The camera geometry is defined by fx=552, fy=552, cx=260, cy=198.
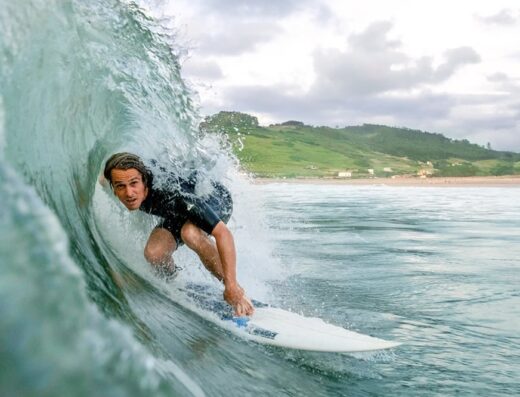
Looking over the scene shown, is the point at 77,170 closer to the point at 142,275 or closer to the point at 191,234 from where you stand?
the point at 142,275

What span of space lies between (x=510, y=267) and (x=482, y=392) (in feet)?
17.3

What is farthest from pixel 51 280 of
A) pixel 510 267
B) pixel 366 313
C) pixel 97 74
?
pixel 510 267

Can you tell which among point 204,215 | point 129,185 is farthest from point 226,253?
point 129,185

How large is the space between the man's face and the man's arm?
0.68 meters

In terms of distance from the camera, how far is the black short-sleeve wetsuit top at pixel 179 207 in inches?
180

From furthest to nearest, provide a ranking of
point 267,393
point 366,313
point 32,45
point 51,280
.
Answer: point 366,313, point 32,45, point 267,393, point 51,280

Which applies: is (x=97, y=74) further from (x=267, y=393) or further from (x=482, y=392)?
(x=482, y=392)

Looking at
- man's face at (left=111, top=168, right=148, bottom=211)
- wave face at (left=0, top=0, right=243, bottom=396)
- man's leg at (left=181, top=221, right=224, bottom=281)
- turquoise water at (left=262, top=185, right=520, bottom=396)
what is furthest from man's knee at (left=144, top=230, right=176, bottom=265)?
turquoise water at (left=262, top=185, right=520, bottom=396)

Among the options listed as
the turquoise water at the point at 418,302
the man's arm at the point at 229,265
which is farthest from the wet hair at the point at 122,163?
the turquoise water at the point at 418,302

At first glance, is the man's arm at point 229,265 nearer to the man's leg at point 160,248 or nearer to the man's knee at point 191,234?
the man's knee at point 191,234

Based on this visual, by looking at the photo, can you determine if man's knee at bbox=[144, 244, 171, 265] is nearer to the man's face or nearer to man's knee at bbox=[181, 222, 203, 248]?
man's knee at bbox=[181, 222, 203, 248]

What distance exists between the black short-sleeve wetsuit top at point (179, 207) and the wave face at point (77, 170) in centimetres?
Result: 36

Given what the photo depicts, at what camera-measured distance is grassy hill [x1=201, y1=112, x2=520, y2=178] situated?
90.0 metres

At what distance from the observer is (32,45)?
394 cm
